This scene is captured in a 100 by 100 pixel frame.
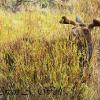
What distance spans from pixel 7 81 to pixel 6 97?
17 centimetres

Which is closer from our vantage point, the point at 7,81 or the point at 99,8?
the point at 7,81

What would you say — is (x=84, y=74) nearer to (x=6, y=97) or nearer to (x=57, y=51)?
(x=57, y=51)

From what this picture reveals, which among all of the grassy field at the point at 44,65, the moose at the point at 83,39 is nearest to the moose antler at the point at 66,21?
the moose at the point at 83,39

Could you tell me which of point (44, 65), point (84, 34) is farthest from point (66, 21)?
point (44, 65)

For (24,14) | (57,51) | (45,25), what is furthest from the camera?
(24,14)

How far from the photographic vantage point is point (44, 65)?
403 centimetres

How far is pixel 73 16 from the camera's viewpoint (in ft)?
15.4

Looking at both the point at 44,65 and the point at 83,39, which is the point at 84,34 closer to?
the point at 83,39

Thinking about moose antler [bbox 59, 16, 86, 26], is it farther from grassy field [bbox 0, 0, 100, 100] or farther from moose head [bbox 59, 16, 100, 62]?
grassy field [bbox 0, 0, 100, 100]

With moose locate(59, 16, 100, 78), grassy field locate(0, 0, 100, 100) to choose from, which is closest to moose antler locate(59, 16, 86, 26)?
moose locate(59, 16, 100, 78)

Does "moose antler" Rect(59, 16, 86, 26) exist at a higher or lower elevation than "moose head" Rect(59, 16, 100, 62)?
higher

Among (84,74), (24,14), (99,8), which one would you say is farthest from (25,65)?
(99,8)

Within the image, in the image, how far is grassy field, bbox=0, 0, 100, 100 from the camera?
Result: 13.1 ft

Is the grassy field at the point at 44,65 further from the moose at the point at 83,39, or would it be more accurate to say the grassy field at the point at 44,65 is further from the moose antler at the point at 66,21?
the moose antler at the point at 66,21
